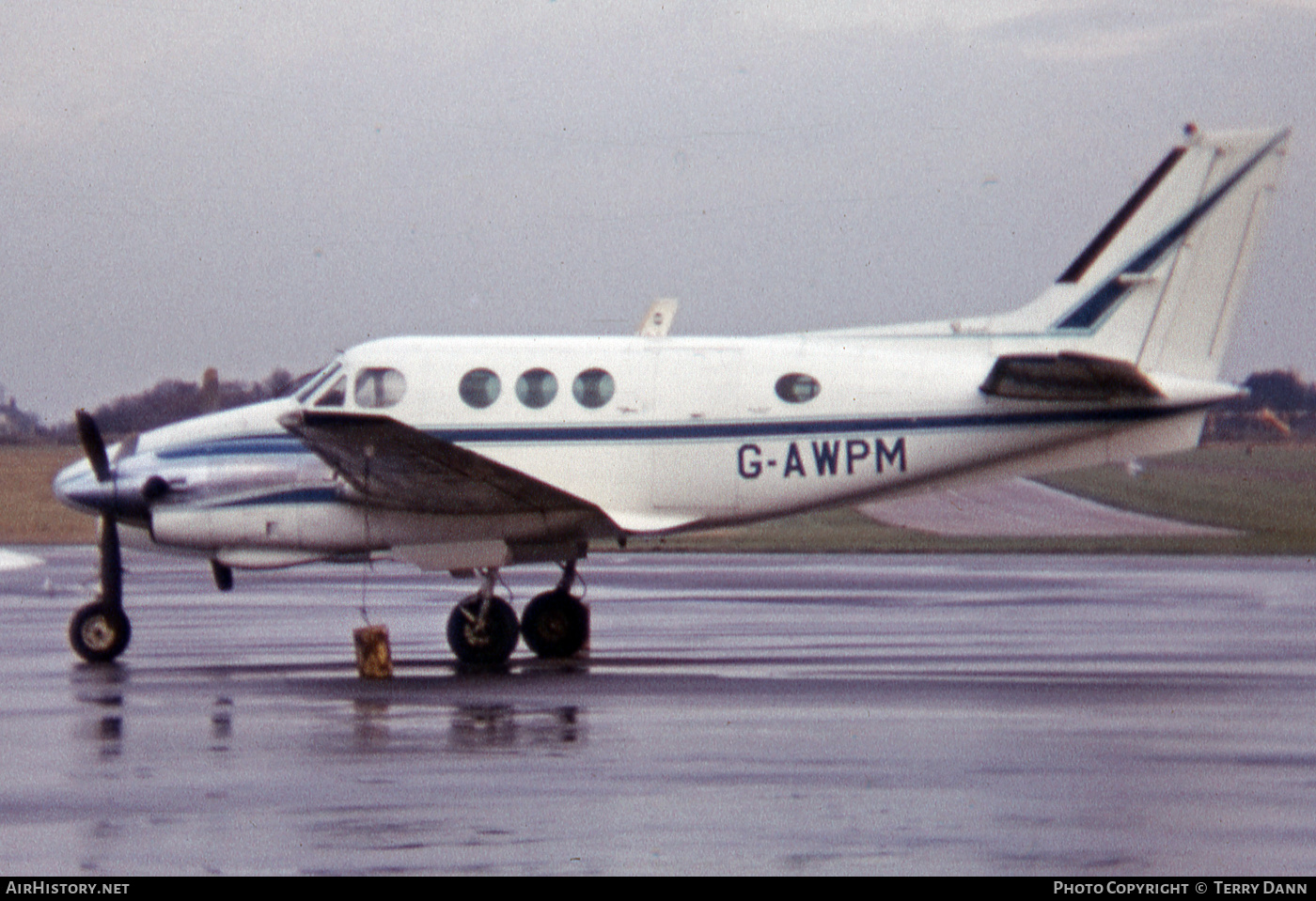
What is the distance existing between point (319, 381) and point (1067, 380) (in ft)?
22.8

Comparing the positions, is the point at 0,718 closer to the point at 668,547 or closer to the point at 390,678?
the point at 390,678

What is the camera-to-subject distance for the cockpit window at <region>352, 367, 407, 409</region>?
1806cm

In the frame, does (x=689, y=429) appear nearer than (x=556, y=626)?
Yes

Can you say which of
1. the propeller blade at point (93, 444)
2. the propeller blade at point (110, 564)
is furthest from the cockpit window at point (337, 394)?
the propeller blade at point (110, 564)

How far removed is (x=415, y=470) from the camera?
1675 cm

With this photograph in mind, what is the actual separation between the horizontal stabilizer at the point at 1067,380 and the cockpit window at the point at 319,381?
606cm

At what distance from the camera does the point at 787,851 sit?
8.51m

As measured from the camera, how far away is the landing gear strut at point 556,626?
18.1m

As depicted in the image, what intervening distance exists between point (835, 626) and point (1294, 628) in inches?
189

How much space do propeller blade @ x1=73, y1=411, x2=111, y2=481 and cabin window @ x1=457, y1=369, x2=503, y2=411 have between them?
335cm

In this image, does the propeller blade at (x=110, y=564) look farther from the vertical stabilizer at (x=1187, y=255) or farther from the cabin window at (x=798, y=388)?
the vertical stabilizer at (x=1187, y=255)

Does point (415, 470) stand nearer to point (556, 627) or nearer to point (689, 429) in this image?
point (556, 627)

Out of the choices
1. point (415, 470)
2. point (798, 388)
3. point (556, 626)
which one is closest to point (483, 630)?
point (556, 626)
